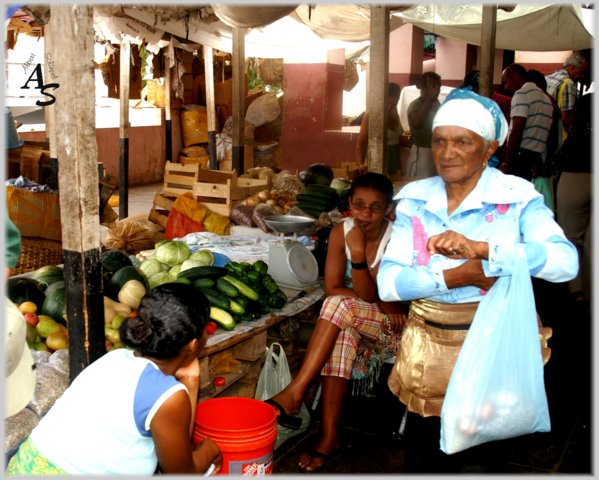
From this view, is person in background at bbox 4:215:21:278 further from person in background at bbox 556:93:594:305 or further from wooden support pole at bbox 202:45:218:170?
wooden support pole at bbox 202:45:218:170

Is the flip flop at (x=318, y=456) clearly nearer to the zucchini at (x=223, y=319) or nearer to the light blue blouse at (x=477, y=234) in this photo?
the zucchini at (x=223, y=319)

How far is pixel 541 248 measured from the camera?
2.42m

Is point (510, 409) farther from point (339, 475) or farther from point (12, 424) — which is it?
point (12, 424)

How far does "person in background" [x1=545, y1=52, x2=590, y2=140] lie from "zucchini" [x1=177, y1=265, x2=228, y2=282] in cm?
353

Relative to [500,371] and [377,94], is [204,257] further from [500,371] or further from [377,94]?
[500,371]

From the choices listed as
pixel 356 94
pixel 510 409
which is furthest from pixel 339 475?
pixel 356 94

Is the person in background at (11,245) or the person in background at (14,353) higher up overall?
the person in background at (11,245)

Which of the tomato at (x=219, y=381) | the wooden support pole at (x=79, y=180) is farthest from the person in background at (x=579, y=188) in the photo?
the wooden support pole at (x=79, y=180)

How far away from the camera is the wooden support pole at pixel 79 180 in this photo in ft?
9.43

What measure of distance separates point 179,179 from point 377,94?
3.07 m

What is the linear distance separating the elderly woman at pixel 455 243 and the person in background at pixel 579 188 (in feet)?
12.3

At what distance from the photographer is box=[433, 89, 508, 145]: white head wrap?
99.2 inches

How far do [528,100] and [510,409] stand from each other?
5.45 m

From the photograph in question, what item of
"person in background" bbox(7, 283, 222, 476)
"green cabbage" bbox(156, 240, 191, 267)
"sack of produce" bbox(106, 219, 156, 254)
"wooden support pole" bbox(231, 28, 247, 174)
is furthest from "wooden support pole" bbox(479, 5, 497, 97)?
"person in background" bbox(7, 283, 222, 476)
